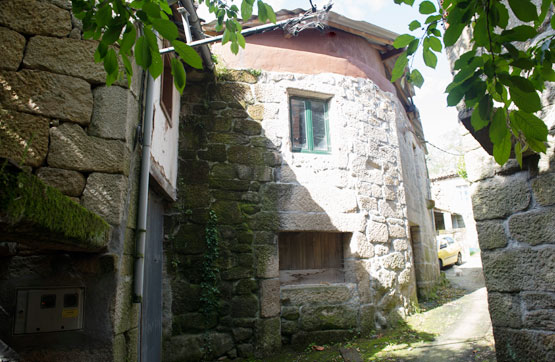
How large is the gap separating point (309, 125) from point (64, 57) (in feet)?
12.0

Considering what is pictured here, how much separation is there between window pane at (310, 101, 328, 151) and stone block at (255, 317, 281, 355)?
252cm

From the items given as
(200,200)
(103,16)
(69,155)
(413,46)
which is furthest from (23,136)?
(200,200)

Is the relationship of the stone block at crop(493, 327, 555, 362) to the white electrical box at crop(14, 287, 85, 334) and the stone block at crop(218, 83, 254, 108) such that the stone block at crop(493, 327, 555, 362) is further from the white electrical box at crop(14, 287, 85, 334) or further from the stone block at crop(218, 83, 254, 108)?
the stone block at crop(218, 83, 254, 108)

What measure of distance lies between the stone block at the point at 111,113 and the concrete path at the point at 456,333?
3.50 meters

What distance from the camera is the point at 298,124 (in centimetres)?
538

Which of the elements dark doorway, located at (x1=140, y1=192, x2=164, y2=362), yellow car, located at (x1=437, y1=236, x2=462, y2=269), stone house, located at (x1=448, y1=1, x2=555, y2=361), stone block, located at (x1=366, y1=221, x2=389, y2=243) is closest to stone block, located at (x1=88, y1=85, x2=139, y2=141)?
dark doorway, located at (x1=140, y1=192, x2=164, y2=362)

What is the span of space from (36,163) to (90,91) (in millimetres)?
536

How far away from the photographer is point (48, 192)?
113cm

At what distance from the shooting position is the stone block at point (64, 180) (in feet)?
6.70

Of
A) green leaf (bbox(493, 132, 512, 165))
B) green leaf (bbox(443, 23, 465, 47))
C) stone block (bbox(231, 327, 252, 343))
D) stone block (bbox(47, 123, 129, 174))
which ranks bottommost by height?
stone block (bbox(231, 327, 252, 343))

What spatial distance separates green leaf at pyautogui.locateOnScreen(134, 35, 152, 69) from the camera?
1185 millimetres


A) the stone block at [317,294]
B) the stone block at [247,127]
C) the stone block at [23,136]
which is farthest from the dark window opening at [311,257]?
the stone block at [23,136]

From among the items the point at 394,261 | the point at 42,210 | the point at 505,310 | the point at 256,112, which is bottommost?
the point at 505,310

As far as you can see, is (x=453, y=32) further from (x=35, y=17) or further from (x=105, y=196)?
(x=35, y=17)
